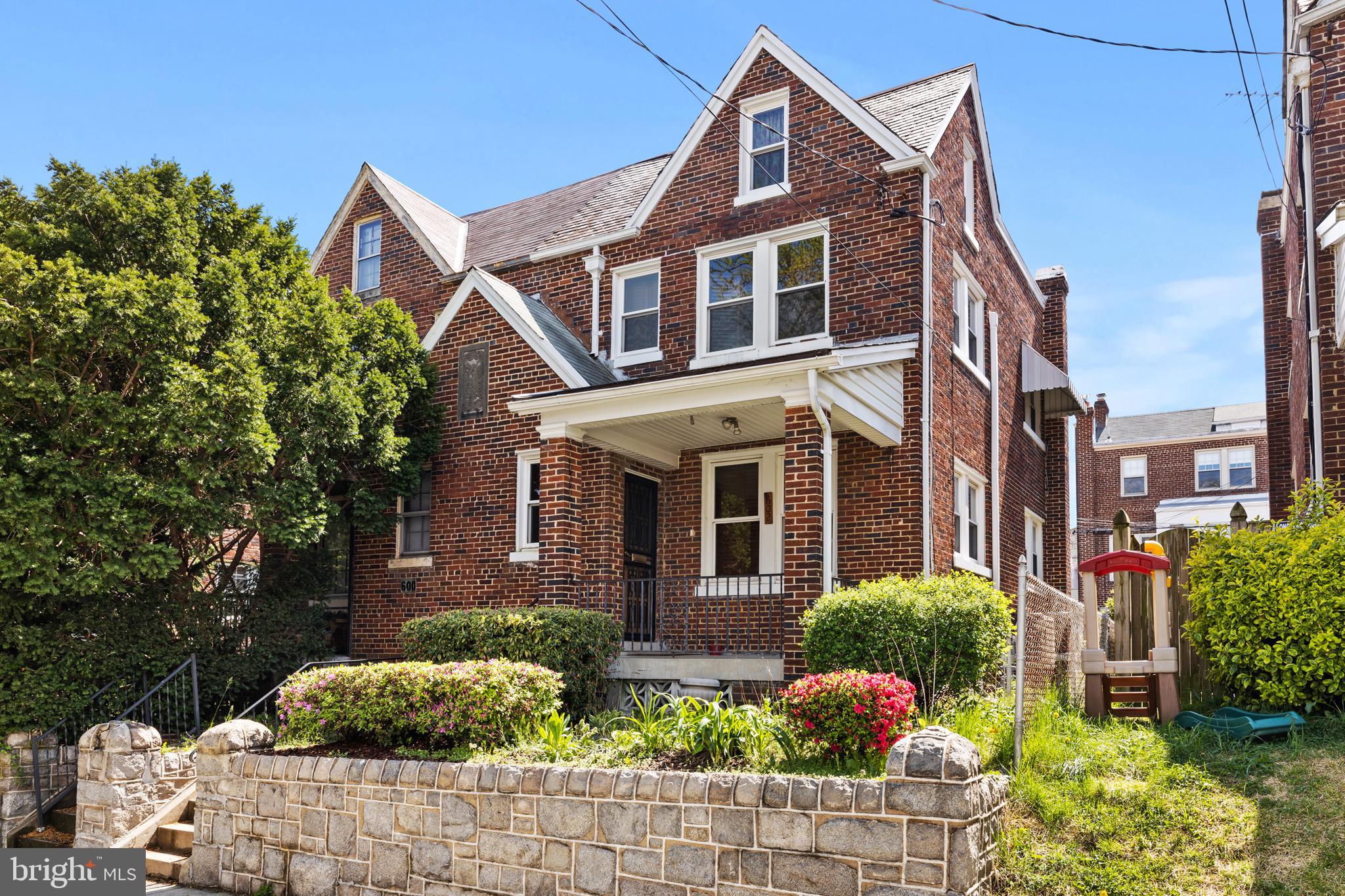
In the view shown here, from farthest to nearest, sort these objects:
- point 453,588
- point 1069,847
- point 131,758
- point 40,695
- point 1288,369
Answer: point 1288,369, point 453,588, point 40,695, point 131,758, point 1069,847

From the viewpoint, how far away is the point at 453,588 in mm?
14594

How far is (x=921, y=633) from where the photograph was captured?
8992 millimetres

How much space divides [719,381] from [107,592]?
282 inches

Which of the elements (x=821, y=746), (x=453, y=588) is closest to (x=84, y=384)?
(x=453, y=588)

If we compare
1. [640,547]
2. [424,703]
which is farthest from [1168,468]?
[424,703]

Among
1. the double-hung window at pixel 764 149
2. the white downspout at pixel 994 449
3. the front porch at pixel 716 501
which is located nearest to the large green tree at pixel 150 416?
the front porch at pixel 716 501

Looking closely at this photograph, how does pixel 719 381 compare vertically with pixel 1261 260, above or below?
below

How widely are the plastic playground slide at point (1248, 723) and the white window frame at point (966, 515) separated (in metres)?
4.78

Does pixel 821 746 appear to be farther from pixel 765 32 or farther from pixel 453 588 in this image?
pixel 765 32

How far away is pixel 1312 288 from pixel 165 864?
43.9 ft

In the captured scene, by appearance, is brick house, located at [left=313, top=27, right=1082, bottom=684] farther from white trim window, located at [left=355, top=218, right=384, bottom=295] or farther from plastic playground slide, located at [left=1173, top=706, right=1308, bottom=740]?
plastic playground slide, located at [left=1173, top=706, right=1308, bottom=740]

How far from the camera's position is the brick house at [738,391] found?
40.1ft

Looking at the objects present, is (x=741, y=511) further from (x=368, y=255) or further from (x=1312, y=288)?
(x=368, y=255)

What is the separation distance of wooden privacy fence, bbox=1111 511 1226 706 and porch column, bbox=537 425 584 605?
A: 6.29 m
